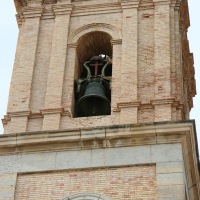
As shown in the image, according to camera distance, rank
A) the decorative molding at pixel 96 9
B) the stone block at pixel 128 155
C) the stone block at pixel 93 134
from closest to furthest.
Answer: the stone block at pixel 128 155 < the stone block at pixel 93 134 < the decorative molding at pixel 96 9

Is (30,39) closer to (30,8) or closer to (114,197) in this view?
(30,8)

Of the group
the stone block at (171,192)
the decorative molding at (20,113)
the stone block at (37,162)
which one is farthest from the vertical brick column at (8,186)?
the stone block at (171,192)

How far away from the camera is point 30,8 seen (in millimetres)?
24344

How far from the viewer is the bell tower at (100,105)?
1945 cm

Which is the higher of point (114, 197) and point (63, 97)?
point (63, 97)

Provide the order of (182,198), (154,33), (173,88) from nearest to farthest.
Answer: (182,198) → (173,88) → (154,33)

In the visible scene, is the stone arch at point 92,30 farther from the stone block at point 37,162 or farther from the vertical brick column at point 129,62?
the stone block at point 37,162

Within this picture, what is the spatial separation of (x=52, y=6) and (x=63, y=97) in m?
3.35

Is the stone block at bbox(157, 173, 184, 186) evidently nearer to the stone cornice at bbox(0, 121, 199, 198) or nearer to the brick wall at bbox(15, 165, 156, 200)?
the brick wall at bbox(15, 165, 156, 200)

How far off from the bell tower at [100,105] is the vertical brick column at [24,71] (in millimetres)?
29

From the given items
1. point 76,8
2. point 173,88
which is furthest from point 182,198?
point 76,8

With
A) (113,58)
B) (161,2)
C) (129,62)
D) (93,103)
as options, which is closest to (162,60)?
(129,62)

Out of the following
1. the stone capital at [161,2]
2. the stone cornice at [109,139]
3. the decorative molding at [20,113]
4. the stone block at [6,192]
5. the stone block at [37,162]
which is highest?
the stone capital at [161,2]

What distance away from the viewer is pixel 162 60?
22.2 metres
